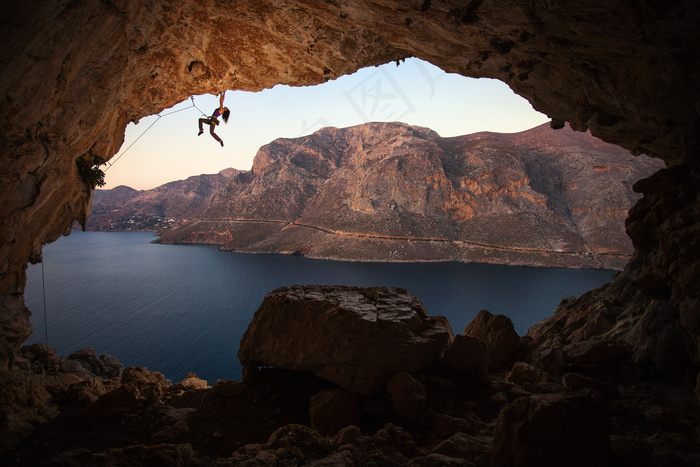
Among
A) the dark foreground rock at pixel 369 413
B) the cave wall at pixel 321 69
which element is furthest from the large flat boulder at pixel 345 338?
the cave wall at pixel 321 69

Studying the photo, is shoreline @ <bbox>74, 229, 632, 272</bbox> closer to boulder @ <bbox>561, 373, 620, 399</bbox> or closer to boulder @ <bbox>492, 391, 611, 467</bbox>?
boulder @ <bbox>561, 373, 620, 399</bbox>

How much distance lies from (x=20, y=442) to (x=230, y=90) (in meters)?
11.1

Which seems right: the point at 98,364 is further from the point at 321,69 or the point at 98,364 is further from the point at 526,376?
the point at 526,376

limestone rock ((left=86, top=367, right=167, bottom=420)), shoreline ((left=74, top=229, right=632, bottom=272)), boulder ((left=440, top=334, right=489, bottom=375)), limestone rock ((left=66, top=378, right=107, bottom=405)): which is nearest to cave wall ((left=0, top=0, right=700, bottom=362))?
boulder ((left=440, top=334, right=489, bottom=375))

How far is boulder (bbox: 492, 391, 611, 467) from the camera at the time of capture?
117 inches

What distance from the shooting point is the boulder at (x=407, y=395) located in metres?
4.93

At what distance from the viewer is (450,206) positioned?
213ft

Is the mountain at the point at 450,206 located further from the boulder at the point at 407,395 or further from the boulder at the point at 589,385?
the boulder at the point at 407,395

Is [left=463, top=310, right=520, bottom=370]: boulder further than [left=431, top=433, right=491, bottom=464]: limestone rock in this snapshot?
Yes

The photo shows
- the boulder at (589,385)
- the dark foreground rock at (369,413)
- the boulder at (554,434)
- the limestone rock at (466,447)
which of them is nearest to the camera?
the boulder at (554,434)

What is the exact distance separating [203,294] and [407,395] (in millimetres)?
31907

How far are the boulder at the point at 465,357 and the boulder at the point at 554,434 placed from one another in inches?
111

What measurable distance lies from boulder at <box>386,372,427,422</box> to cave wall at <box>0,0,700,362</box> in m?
3.82

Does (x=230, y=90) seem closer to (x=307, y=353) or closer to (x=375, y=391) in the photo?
(x=307, y=353)
